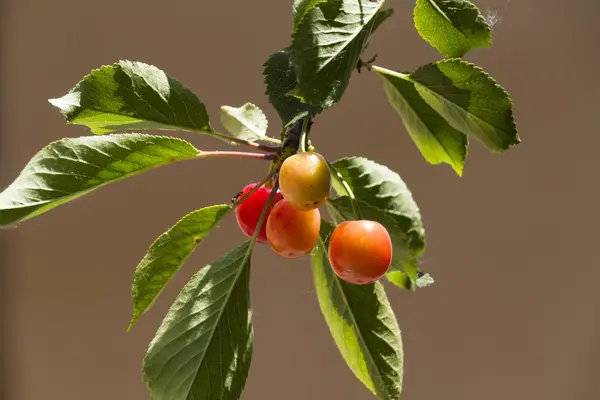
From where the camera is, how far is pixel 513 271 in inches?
51.9

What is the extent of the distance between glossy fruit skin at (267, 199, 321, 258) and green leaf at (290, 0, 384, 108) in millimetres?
84

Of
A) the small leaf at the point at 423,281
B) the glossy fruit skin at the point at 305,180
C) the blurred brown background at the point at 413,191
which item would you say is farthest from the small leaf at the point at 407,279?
the blurred brown background at the point at 413,191

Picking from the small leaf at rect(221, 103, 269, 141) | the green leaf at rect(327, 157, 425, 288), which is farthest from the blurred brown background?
the green leaf at rect(327, 157, 425, 288)

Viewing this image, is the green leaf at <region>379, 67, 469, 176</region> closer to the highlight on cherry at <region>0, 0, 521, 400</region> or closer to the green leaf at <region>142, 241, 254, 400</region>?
the highlight on cherry at <region>0, 0, 521, 400</region>

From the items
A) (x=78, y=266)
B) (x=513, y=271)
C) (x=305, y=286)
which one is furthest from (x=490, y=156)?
(x=78, y=266)

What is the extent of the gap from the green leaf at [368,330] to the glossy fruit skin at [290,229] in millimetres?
67

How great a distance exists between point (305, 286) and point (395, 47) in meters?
0.58

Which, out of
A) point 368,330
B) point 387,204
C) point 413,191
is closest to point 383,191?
point 387,204

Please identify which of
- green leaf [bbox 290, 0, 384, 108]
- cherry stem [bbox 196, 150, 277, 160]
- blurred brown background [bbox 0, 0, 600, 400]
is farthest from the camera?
blurred brown background [bbox 0, 0, 600, 400]

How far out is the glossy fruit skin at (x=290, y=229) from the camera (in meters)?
0.37

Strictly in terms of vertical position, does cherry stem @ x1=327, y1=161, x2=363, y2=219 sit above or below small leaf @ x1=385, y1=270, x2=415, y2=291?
above

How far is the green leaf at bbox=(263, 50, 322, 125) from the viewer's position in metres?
0.36

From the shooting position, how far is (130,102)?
379mm

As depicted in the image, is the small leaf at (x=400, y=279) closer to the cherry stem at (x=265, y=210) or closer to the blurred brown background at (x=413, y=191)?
the cherry stem at (x=265, y=210)
